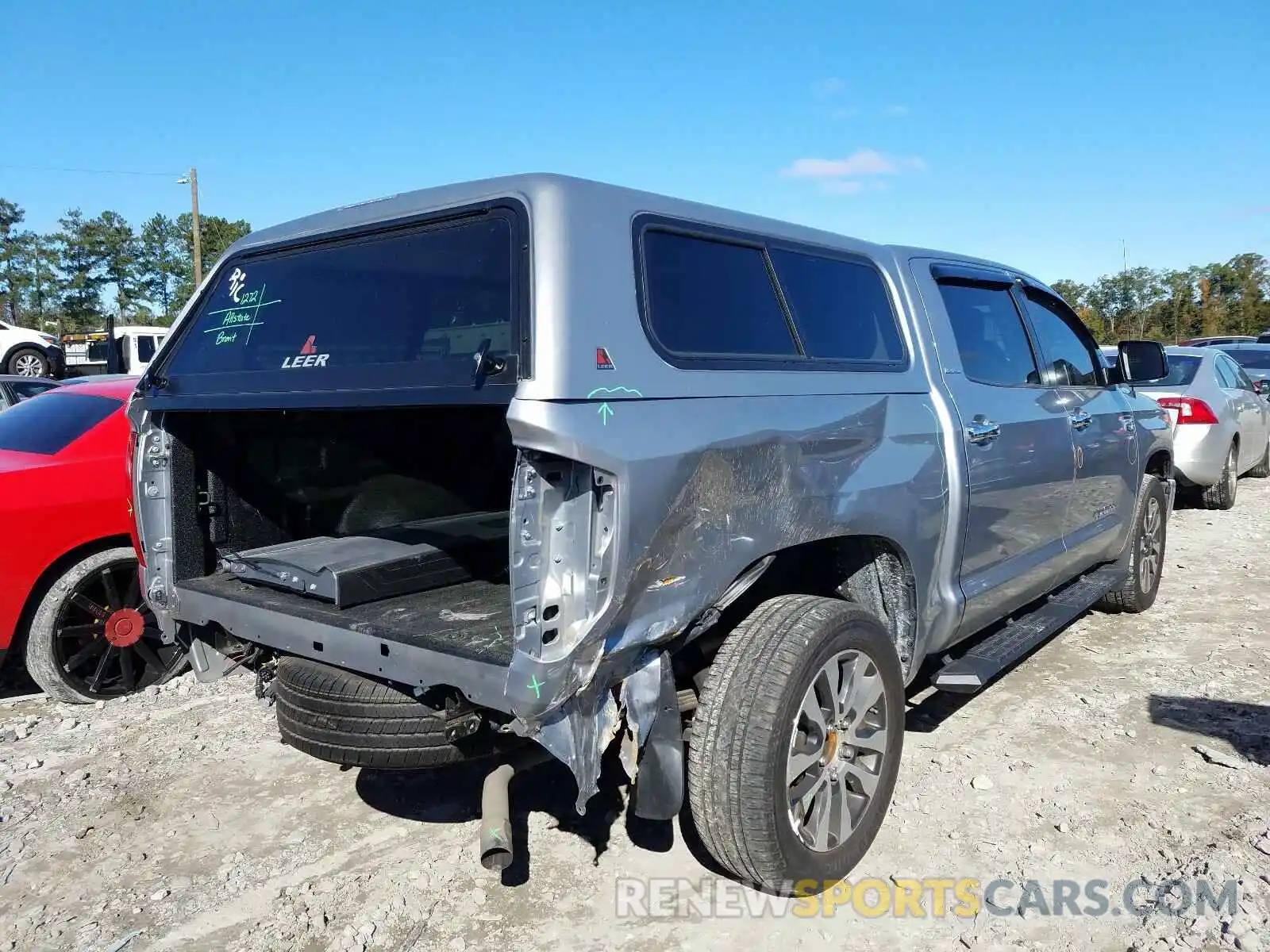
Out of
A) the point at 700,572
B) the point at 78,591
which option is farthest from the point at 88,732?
the point at 700,572

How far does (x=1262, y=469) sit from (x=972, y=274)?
386 inches

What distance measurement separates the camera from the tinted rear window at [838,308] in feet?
10.6

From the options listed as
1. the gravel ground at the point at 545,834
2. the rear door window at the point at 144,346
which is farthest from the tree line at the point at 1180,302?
the gravel ground at the point at 545,834

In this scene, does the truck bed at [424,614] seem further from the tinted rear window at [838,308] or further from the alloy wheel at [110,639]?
the alloy wheel at [110,639]

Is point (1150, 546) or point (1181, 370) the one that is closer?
point (1150, 546)

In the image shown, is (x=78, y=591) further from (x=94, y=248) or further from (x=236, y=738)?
(x=94, y=248)

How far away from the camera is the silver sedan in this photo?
29.2 ft

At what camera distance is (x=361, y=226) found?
3.03m

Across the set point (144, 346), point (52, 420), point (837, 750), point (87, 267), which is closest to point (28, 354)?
point (144, 346)

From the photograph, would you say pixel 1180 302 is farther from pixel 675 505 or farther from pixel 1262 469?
pixel 675 505

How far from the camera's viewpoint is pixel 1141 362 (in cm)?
508

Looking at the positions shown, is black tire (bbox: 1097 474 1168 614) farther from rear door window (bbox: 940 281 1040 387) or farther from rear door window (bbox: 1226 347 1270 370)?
rear door window (bbox: 1226 347 1270 370)

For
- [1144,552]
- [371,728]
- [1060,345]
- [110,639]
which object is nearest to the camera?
[371,728]

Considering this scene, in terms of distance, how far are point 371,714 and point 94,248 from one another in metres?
64.4
